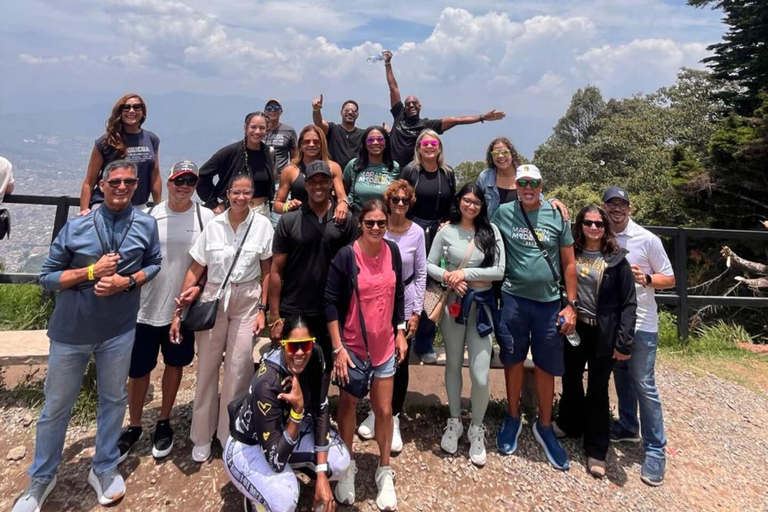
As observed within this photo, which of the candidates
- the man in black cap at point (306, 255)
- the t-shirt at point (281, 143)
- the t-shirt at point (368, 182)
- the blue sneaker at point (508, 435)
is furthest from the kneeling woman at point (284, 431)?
the t-shirt at point (281, 143)

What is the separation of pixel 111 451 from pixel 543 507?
3129 millimetres

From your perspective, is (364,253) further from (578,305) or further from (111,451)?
(111,451)

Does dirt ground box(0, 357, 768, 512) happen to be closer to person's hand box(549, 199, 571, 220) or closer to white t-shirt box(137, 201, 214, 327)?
white t-shirt box(137, 201, 214, 327)

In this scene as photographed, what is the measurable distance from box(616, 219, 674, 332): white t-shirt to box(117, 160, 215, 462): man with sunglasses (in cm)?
345

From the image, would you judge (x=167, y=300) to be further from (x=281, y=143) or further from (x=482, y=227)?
(x=281, y=143)

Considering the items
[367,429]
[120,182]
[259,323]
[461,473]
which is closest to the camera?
[120,182]

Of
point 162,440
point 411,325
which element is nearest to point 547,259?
point 411,325

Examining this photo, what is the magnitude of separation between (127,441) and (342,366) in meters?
1.96

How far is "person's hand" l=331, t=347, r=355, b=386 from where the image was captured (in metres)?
2.89

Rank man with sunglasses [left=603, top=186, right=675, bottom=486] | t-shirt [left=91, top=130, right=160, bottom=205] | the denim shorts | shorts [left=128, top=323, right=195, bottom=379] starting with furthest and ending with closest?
t-shirt [left=91, top=130, right=160, bottom=205] → man with sunglasses [left=603, top=186, right=675, bottom=486] → shorts [left=128, top=323, right=195, bottom=379] → the denim shorts

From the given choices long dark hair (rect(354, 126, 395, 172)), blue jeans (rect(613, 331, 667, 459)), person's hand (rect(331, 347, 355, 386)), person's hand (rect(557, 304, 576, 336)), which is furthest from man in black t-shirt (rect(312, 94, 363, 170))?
blue jeans (rect(613, 331, 667, 459))

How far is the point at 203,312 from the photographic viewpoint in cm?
307

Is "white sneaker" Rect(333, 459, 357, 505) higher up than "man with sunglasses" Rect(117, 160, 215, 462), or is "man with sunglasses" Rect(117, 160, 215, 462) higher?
"man with sunglasses" Rect(117, 160, 215, 462)

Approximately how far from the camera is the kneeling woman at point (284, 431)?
2621 mm
